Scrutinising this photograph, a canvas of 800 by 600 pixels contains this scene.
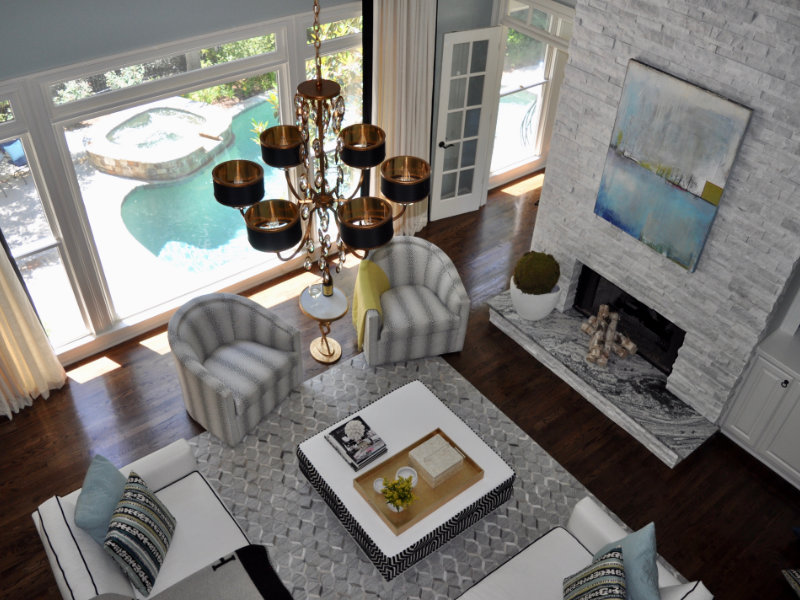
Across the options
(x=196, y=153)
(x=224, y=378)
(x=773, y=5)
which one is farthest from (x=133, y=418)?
(x=773, y=5)

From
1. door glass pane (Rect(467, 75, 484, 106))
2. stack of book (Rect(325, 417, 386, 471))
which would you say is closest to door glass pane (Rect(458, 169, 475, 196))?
door glass pane (Rect(467, 75, 484, 106))

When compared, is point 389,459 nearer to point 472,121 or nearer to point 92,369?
point 92,369

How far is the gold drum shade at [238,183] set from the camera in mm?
3797

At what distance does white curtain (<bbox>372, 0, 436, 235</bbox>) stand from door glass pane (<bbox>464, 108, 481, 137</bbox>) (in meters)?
0.57

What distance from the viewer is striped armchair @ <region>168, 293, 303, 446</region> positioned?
4.85m

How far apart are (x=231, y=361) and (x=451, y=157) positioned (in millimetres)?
3488

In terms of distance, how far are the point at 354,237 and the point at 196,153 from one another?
117 inches

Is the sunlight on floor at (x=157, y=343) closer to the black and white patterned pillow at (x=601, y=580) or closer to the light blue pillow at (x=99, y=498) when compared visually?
the light blue pillow at (x=99, y=498)

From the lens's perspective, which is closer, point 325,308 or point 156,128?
point 325,308

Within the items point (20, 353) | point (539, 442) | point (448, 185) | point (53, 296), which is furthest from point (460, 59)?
point (20, 353)

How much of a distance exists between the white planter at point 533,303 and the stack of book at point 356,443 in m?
1.97

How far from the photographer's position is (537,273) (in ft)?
19.3

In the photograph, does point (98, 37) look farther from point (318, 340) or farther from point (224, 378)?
point (318, 340)

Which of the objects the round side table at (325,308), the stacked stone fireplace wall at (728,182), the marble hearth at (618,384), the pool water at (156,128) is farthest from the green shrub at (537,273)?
the pool water at (156,128)
